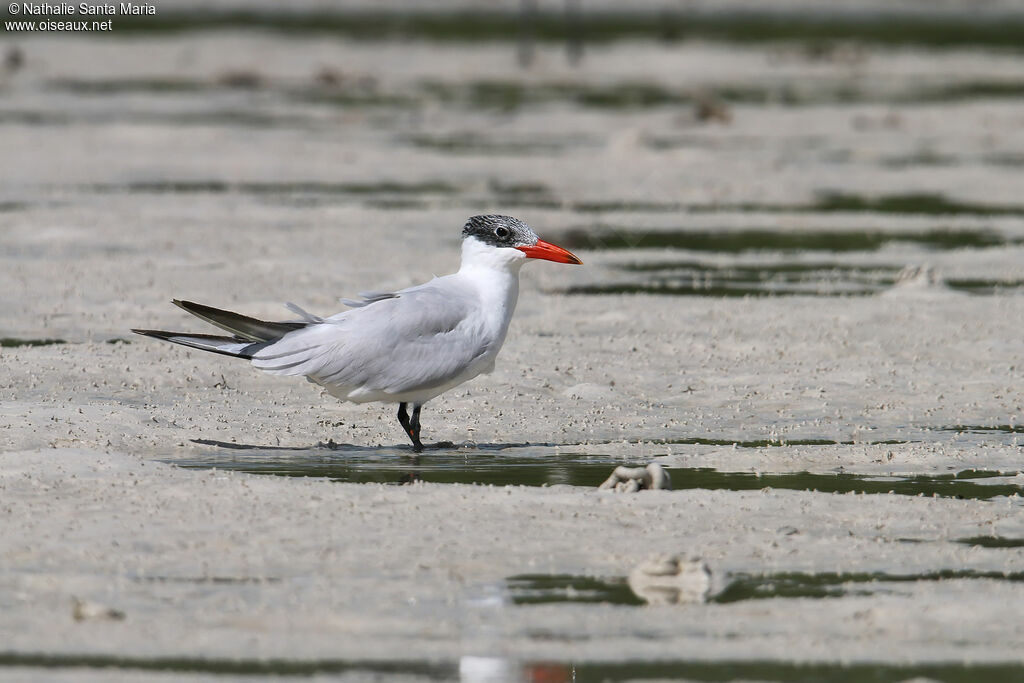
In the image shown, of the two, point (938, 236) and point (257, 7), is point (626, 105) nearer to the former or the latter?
point (938, 236)

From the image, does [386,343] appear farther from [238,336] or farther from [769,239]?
[769,239]

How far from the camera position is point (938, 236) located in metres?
14.0

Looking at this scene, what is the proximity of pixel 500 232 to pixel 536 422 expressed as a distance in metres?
0.91

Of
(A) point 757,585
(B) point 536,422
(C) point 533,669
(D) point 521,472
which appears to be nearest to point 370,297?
(D) point 521,472

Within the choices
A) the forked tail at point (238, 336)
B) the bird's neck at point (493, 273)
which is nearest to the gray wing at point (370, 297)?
the forked tail at point (238, 336)

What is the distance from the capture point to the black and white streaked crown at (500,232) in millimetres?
7375

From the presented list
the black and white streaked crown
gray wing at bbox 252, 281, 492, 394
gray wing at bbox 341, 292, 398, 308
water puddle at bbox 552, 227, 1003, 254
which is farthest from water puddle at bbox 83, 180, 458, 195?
gray wing at bbox 252, 281, 492, 394

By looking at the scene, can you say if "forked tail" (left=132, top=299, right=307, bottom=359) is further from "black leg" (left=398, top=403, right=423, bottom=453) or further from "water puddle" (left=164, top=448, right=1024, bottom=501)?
"black leg" (left=398, top=403, right=423, bottom=453)

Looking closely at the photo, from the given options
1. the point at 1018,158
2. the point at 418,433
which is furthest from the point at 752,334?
the point at 1018,158

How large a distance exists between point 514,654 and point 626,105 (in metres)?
20.2

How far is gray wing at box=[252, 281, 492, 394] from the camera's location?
6.95 m

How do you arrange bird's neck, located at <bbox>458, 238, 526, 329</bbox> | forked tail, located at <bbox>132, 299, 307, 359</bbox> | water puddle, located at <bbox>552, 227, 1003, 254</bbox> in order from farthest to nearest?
1. water puddle, located at <bbox>552, 227, 1003, 254</bbox>
2. bird's neck, located at <bbox>458, 238, 526, 329</bbox>
3. forked tail, located at <bbox>132, 299, 307, 359</bbox>

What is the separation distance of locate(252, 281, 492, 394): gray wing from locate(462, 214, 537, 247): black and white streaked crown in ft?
1.32

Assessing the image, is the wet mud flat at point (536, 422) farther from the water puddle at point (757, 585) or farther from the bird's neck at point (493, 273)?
the bird's neck at point (493, 273)
